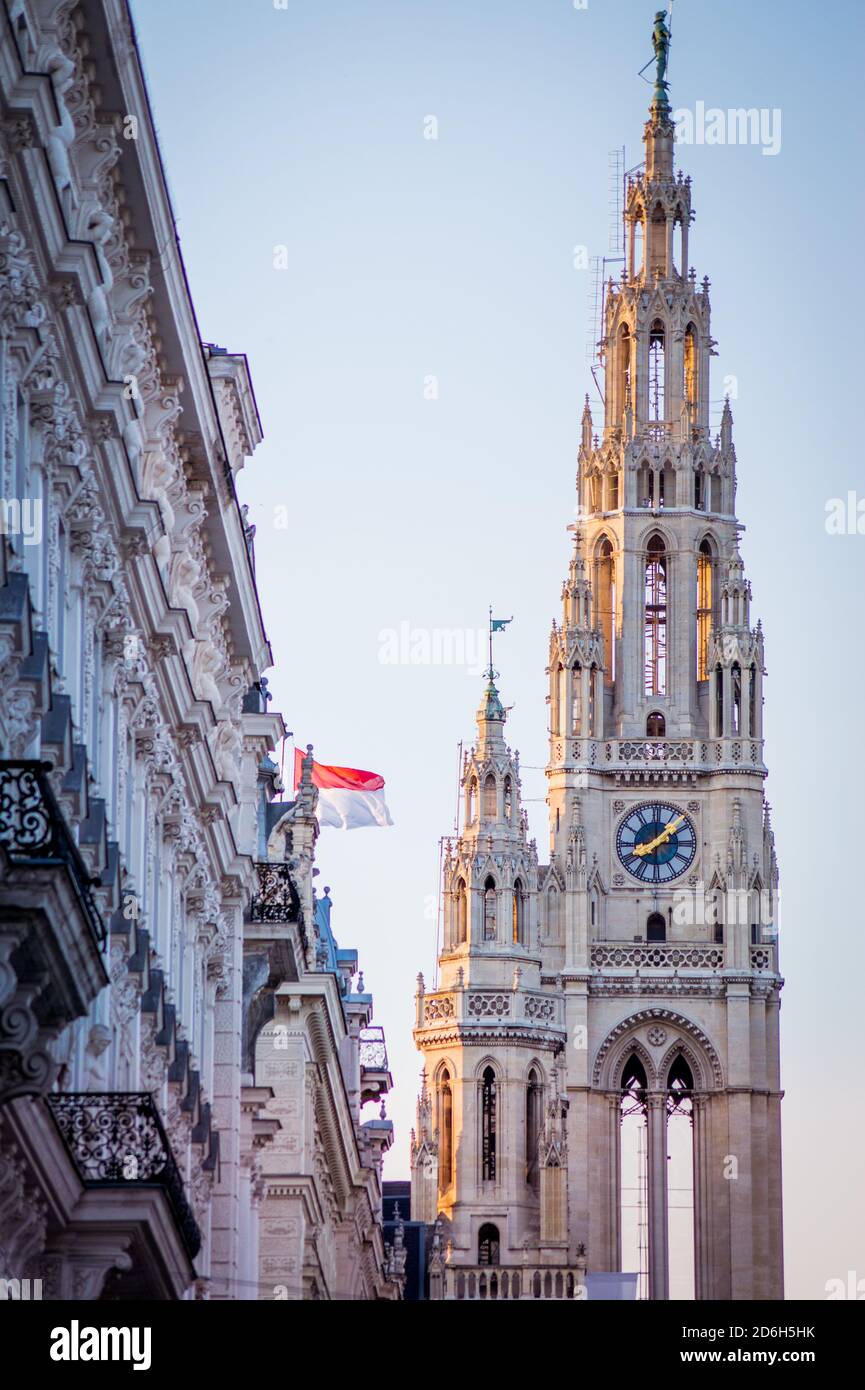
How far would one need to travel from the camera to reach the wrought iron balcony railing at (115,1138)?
35.6m

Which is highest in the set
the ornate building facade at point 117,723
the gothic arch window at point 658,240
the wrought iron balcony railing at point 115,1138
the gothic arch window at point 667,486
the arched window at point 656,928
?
the gothic arch window at point 658,240

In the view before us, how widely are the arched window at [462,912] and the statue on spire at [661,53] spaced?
41.6m

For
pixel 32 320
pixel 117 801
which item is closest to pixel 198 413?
pixel 117 801

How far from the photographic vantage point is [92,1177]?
1410 inches

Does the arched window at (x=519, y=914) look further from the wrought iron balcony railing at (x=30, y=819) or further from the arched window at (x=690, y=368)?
the wrought iron balcony railing at (x=30, y=819)

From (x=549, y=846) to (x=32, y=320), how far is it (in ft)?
383

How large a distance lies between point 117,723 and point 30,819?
1474cm

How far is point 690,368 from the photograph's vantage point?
161000mm

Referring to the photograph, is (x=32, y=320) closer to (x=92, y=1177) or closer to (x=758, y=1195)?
(x=92, y=1177)

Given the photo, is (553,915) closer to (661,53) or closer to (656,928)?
(656,928)

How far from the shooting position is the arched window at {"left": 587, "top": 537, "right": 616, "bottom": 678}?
6102 inches

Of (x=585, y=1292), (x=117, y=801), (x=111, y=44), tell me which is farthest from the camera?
(x=585, y=1292)

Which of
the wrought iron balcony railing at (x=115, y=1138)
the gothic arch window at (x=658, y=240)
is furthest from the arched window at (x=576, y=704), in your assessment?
the wrought iron balcony railing at (x=115, y=1138)

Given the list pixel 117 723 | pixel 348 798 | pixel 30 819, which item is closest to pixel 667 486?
pixel 348 798
